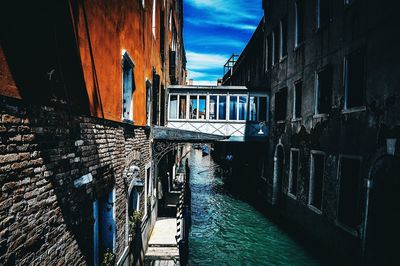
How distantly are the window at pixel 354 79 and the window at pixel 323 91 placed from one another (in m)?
0.92

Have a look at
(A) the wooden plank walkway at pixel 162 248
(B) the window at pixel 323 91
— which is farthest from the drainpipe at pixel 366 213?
(A) the wooden plank walkway at pixel 162 248

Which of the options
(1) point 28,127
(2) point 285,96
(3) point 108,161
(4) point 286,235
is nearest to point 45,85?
(1) point 28,127

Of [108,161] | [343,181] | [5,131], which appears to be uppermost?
[5,131]

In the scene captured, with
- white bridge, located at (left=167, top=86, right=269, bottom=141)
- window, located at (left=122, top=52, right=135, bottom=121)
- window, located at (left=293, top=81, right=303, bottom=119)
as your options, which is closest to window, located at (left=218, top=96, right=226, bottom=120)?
white bridge, located at (left=167, top=86, right=269, bottom=141)

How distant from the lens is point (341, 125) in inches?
313

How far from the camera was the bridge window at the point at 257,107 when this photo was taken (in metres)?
15.3

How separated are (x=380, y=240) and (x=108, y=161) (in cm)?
691

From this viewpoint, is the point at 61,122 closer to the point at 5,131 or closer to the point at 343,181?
the point at 5,131

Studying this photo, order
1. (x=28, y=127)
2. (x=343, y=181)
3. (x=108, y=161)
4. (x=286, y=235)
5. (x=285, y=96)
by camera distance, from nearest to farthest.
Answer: (x=28, y=127) → (x=108, y=161) → (x=343, y=181) → (x=286, y=235) → (x=285, y=96)

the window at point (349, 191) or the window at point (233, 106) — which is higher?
the window at point (233, 106)

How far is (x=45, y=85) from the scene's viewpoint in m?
2.62

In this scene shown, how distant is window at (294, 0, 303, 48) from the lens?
11352 millimetres

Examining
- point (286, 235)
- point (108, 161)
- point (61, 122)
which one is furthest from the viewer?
point (286, 235)

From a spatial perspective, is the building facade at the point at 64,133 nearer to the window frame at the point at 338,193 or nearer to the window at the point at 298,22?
the window frame at the point at 338,193
